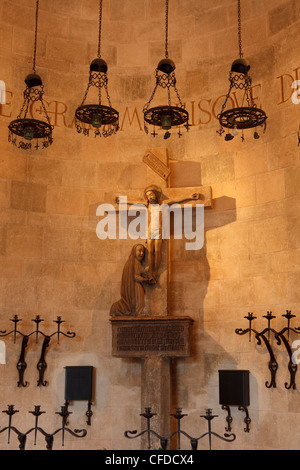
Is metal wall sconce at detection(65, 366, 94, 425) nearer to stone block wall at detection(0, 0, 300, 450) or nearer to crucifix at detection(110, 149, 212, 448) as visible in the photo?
stone block wall at detection(0, 0, 300, 450)

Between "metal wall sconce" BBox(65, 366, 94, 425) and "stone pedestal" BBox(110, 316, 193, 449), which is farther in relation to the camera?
"metal wall sconce" BBox(65, 366, 94, 425)

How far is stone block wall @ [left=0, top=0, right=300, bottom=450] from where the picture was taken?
31.3 ft

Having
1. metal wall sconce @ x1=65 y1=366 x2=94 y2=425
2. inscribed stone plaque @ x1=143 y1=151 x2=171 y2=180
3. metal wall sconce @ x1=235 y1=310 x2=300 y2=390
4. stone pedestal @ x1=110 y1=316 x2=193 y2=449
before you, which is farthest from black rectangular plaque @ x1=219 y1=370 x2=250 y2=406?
inscribed stone plaque @ x1=143 y1=151 x2=171 y2=180

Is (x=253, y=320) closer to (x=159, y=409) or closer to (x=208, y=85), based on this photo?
(x=159, y=409)

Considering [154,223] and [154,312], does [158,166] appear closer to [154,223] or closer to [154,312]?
[154,223]

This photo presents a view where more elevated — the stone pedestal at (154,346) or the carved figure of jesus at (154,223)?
the carved figure of jesus at (154,223)

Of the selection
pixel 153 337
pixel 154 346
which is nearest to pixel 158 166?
pixel 153 337

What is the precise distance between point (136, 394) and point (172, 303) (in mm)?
1504

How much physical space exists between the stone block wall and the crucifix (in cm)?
39

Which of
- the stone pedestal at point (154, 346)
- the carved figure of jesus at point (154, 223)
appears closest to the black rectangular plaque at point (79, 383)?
the stone pedestal at point (154, 346)

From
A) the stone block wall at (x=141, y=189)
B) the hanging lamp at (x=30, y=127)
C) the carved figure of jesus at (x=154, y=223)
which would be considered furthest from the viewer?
the carved figure of jesus at (x=154, y=223)

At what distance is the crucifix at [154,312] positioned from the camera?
366 inches

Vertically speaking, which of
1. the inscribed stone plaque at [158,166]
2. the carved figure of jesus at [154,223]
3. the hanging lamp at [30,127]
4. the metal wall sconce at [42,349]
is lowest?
the metal wall sconce at [42,349]

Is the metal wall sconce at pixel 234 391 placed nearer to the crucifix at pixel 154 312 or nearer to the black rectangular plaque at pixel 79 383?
the crucifix at pixel 154 312
